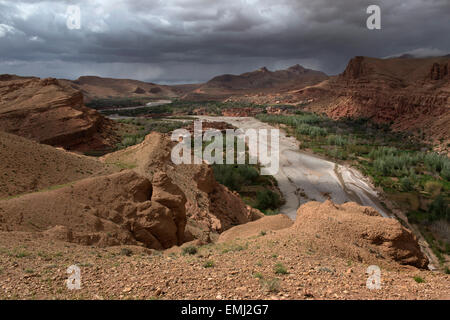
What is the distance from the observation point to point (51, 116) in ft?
132

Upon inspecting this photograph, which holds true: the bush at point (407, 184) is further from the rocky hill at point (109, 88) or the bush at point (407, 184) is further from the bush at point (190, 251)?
the rocky hill at point (109, 88)

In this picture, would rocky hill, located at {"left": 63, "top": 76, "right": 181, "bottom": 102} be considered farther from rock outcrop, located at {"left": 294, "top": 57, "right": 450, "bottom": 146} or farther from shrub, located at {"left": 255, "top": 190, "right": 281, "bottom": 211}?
shrub, located at {"left": 255, "top": 190, "right": 281, "bottom": 211}

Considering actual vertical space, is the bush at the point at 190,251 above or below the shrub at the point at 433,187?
above

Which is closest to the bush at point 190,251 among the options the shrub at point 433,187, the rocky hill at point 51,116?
the shrub at point 433,187

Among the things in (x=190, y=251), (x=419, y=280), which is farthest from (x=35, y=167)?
(x=419, y=280)

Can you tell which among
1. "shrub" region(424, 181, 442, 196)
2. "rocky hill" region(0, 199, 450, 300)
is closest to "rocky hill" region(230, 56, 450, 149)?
"shrub" region(424, 181, 442, 196)

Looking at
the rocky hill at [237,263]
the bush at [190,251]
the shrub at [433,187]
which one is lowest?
the shrub at [433,187]

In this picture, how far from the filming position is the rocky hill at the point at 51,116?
38.4 m

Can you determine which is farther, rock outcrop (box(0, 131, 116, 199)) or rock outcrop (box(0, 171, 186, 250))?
rock outcrop (box(0, 131, 116, 199))

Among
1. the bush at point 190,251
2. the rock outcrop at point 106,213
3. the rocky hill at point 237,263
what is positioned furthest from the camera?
the rock outcrop at point 106,213

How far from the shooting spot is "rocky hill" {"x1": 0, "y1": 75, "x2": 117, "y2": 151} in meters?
38.4

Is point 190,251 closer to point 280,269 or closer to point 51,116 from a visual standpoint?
point 280,269

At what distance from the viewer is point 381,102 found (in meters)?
70.9
